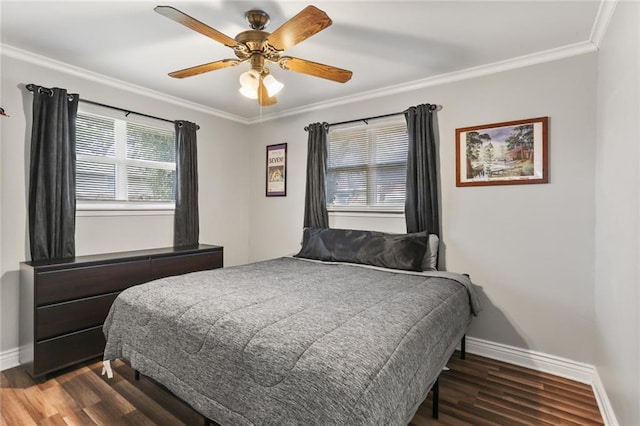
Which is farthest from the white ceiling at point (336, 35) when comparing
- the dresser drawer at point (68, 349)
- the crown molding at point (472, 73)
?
the dresser drawer at point (68, 349)

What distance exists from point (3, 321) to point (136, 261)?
40.1 inches

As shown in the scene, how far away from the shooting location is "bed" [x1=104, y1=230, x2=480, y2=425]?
1.19m

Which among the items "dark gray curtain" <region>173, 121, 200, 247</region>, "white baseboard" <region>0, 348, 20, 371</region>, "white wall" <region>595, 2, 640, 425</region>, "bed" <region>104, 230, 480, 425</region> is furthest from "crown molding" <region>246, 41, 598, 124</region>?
"white baseboard" <region>0, 348, 20, 371</region>

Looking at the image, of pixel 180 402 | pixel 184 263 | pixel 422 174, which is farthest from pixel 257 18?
pixel 180 402

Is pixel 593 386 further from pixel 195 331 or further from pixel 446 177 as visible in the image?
pixel 195 331

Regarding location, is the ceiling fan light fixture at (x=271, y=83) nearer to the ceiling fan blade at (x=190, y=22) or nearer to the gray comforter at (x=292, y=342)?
the ceiling fan blade at (x=190, y=22)

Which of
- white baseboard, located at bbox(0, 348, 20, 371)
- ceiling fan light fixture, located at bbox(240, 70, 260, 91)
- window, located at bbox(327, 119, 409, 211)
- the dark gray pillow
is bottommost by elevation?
white baseboard, located at bbox(0, 348, 20, 371)

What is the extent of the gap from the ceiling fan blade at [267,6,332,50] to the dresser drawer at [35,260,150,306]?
2229mm

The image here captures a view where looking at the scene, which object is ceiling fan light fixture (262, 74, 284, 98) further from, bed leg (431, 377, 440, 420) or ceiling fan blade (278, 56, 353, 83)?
bed leg (431, 377, 440, 420)

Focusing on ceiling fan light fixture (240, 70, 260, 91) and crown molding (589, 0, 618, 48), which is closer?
crown molding (589, 0, 618, 48)

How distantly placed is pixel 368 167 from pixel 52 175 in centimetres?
287

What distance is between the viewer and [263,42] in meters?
1.99

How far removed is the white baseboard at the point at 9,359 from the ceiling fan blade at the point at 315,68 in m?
3.04

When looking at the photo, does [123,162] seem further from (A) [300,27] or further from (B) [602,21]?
(B) [602,21]
